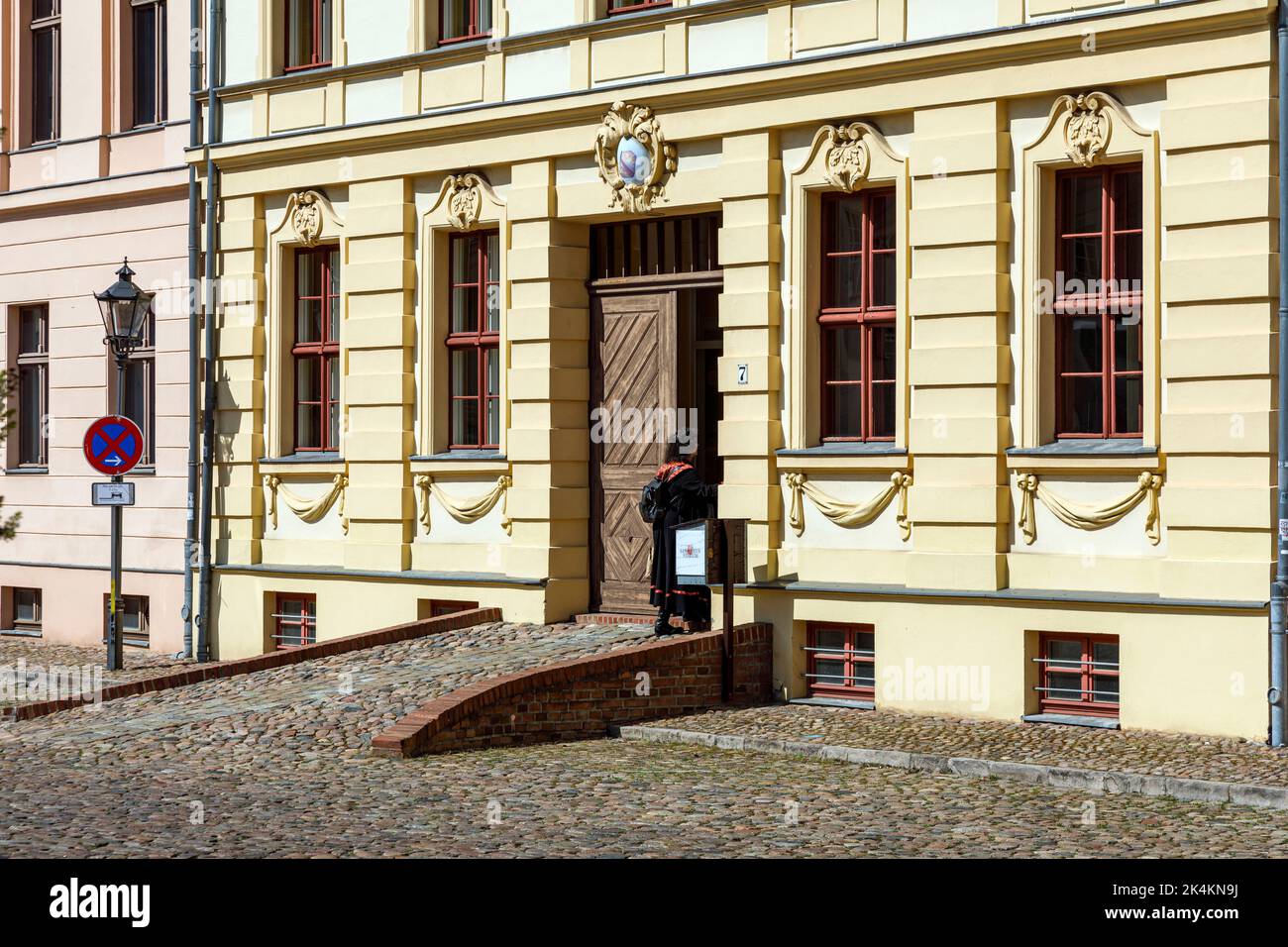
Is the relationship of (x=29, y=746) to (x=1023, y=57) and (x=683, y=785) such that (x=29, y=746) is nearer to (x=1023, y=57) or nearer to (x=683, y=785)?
(x=683, y=785)

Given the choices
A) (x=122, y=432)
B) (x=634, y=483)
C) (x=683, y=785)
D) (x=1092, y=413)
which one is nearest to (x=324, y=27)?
(x=122, y=432)

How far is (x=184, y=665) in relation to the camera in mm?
20953

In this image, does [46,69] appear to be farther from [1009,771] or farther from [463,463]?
[1009,771]

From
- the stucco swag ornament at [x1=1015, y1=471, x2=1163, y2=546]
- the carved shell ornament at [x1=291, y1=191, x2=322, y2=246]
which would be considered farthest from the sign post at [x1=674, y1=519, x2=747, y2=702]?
the carved shell ornament at [x1=291, y1=191, x2=322, y2=246]

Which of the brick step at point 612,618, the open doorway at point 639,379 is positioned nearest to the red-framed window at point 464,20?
the open doorway at point 639,379

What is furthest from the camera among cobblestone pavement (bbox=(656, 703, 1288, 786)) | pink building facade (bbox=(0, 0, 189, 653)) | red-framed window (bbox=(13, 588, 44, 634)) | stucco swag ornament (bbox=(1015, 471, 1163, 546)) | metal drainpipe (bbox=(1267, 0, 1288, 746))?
red-framed window (bbox=(13, 588, 44, 634))

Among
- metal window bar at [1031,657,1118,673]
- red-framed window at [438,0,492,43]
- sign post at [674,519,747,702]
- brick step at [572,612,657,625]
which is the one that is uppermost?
red-framed window at [438,0,492,43]

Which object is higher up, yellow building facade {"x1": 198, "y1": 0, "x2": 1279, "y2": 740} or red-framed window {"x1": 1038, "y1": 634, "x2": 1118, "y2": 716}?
yellow building facade {"x1": 198, "y1": 0, "x2": 1279, "y2": 740}

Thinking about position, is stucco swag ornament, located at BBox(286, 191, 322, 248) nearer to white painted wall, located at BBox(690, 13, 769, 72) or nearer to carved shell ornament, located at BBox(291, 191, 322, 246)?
carved shell ornament, located at BBox(291, 191, 322, 246)

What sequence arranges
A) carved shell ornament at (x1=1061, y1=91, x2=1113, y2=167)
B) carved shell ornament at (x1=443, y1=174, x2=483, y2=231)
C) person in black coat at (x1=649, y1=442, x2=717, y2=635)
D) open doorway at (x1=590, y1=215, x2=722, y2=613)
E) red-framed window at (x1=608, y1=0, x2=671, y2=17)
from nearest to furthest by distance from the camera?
carved shell ornament at (x1=1061, y1=91, x2=1113, y2=167), person in black coat at (x1=649, y1=442, x2=717, y2=635), red-framed window at (x1=608, y1=0, x2=671, y2=17), open doorway at (x1=590, y1=215, x2=722, y2=613), carved shell ornament at (x1=443, y1=174, x2=483, y2=231)

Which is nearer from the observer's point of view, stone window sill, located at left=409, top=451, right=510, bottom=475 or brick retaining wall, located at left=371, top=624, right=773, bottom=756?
brick retaining wall, located at left=371, top=624, right=773, bottom=756

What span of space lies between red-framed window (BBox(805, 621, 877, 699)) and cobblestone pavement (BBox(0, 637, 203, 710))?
636cm

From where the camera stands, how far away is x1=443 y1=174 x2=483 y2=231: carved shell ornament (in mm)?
18953

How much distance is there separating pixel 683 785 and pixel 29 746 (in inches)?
208
